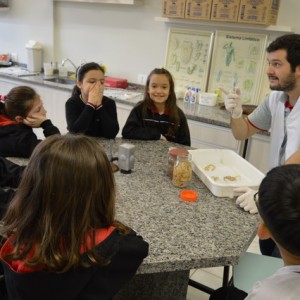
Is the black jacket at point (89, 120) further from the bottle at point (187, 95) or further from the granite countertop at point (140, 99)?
the bottle at point (187, 95)

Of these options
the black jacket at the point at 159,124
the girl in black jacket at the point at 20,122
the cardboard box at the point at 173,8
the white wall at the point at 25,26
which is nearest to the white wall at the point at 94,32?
the white wall at the point at 25,26

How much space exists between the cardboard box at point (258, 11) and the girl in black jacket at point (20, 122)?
196 cm

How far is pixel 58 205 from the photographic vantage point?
85 cm

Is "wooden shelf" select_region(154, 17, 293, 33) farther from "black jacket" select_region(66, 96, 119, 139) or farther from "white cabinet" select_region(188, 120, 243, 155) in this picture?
"black jacket" select_region(66, 96, 119, 139)

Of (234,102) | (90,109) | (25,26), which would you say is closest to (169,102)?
(234,102)

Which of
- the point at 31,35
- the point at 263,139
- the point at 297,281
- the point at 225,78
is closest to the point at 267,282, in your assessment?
the point at 297,281

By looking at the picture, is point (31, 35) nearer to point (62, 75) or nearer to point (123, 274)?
point (62, 75)

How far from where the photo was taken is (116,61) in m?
3.92

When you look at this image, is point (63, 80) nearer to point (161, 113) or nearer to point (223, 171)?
point (161, 113)

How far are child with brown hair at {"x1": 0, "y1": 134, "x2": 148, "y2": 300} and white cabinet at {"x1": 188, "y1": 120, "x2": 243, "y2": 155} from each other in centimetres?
203

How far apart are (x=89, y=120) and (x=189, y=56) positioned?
1728mm

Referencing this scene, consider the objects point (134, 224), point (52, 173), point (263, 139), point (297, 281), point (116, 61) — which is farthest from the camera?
point (116, 61)

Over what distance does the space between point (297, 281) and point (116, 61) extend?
351cm

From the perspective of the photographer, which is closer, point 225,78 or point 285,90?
point 285,90
